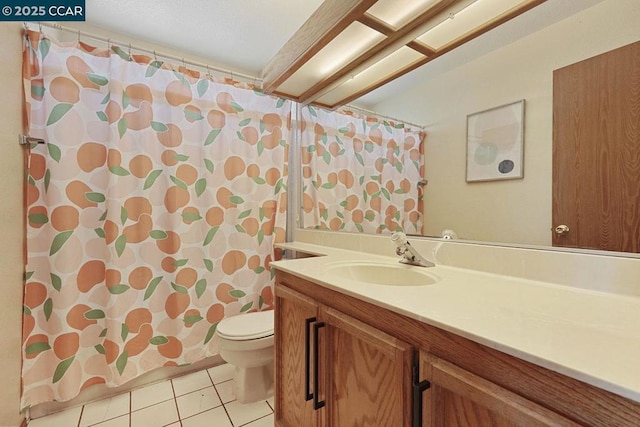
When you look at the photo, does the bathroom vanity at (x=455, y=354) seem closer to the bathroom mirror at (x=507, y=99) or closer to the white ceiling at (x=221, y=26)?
the bathroom mirror at (x=507, y=99)

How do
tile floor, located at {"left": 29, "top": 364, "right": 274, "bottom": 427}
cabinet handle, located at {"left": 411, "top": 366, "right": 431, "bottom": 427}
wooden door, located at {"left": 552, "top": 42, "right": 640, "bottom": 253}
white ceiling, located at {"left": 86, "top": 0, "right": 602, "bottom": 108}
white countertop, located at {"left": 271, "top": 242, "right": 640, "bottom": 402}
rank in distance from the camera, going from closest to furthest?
white countertop, located at {"left": 271, "top": 242, "right": 640, "bottom": 402}, cabinet handle, located at {"left": 411, "top": 366, "right": 431, "bottom": 427}, wooden door, located at {"left": 552, "top": 42, "right": 640, "bottom": 253}, tile floor, located at {"left": 29, "top": 364, "right": 274, "bottom": 427}, white ceiling, located at {"left": 86, "top": 0, "right": 602, "bottom": 108}

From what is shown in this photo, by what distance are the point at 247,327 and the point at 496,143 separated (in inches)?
61.0

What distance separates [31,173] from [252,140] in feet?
3.88

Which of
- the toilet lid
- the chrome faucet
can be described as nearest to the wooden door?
the chrome faucet

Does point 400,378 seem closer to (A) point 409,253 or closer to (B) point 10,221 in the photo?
(A) point 409,253

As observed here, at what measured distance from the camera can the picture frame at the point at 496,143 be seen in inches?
38.0

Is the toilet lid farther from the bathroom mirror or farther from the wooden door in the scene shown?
the wooden door

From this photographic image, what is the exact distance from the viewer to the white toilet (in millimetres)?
1450

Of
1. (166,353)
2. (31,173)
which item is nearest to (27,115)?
(31,173)

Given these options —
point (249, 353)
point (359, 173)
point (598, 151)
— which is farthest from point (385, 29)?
point (249, 353)

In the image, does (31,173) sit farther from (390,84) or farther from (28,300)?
(390,84)

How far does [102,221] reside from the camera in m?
1.51

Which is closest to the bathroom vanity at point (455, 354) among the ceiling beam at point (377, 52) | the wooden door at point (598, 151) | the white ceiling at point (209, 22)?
the wooden door at point (598, 151)

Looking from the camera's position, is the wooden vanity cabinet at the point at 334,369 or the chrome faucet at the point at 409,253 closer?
the wooden vanity cabinet at the point at 334,369
